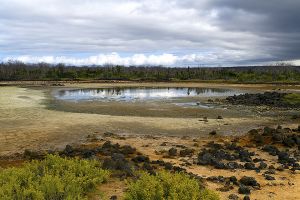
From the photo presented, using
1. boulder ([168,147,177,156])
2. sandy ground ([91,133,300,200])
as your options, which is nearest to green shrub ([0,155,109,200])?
sandy ground ([91,133,300,200])

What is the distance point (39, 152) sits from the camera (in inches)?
683

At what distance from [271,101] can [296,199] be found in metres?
33.9

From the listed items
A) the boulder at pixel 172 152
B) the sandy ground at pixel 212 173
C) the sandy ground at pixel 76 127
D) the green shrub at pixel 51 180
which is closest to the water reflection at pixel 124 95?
the sandy ground at pixel 76 127

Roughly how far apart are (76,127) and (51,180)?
49.2 ft

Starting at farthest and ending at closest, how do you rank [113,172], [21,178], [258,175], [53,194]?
[258,175] → [113,172] → [21,178] → [53,194]

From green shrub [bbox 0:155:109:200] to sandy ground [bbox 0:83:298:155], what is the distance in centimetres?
631

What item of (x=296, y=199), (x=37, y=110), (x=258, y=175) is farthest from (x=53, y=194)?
(x=37, y=110)

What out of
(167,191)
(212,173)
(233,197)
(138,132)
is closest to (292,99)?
(138,132)

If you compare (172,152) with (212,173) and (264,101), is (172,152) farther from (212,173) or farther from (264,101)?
(264,101)

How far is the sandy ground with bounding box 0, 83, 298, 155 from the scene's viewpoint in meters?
19.9

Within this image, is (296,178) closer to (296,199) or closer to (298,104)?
(296,199)

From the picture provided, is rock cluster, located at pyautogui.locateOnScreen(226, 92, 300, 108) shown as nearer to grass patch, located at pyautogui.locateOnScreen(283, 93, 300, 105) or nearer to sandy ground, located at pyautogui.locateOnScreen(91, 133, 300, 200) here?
grass patch, located at pyautogui.locateOnScreen(283, 93, 300, 105)

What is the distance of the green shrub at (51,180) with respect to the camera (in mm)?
8930

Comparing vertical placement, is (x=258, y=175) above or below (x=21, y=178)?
below
